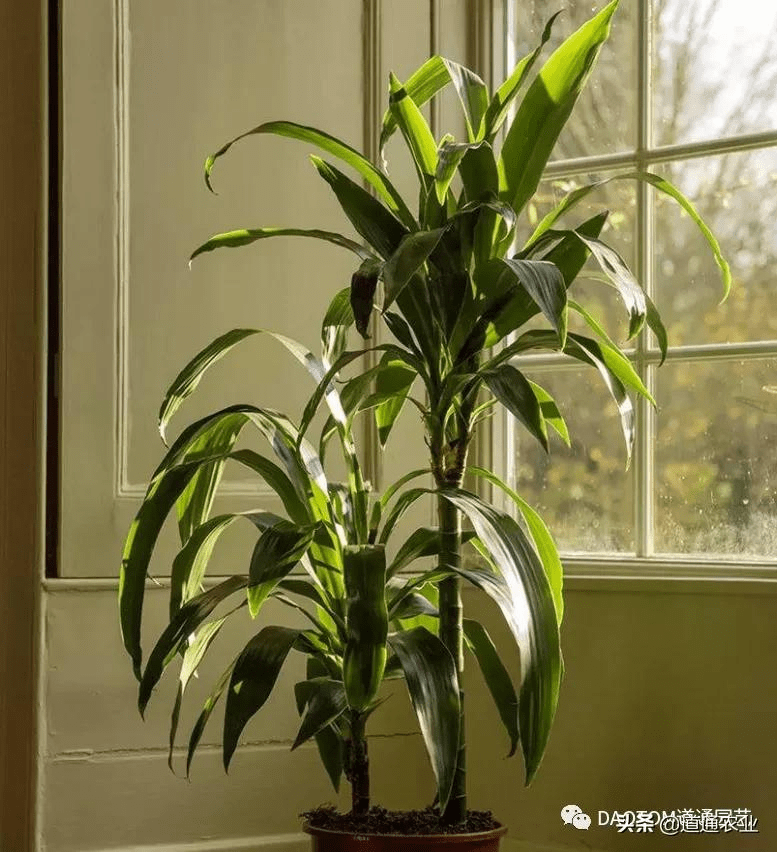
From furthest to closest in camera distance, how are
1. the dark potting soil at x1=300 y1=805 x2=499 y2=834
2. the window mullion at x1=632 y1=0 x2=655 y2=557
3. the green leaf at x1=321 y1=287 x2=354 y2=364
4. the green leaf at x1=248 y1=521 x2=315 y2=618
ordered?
the window mullion at x1=632 y1=0 x2=655 y2=557 < the green leaf at x1=321 y1=287 x2=354 y2=364 < the dark potting soil at x1=300 y1=805 x2=499 y2=834 < the green leaf at x1=248 y1=521 x2=315 y2=618

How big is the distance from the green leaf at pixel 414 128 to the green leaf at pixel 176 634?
0.71m

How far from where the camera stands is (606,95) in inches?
99.8

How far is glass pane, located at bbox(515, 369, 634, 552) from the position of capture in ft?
8.07

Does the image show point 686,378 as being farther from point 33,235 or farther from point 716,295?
point 33,235

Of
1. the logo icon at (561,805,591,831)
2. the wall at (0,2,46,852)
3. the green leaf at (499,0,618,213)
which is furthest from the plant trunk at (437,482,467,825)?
the wall at (0,2,46,852)

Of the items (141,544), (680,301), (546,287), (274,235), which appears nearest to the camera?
(546,287)

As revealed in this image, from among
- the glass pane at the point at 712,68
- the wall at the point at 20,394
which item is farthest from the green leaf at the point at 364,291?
the glass pane at the point at 712,68

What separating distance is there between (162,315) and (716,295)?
1064 mm

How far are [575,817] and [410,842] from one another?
0.74 meters

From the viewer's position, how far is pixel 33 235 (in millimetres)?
2301

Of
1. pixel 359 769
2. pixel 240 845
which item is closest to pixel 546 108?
pixel 359 769

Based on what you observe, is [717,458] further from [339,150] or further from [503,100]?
[339,150]

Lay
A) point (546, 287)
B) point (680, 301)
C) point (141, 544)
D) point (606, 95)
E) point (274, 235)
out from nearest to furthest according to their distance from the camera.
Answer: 1. point (546, 287)
2. point (141, 544)
3. point (274, 235)
4. point (680, 301)
5. point (606, 95)

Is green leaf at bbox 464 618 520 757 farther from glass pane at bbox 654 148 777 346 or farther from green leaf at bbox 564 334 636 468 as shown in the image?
glass pane at bbox 654 148 777 346
